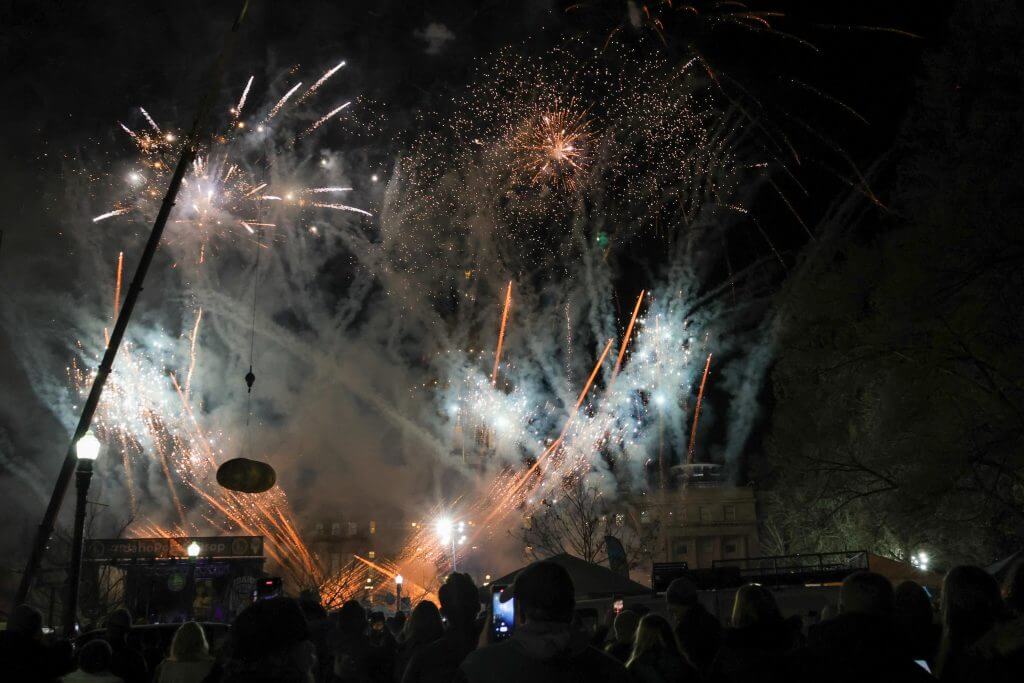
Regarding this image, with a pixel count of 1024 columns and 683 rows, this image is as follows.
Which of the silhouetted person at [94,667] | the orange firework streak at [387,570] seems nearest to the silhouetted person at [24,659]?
the silhouetted person at [94,667]

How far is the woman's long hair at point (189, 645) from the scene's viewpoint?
505 cm

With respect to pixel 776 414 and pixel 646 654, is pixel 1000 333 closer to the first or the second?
pixel 776 414

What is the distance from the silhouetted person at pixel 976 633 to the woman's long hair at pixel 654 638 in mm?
1637

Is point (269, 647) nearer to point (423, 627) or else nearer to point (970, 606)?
point (423, 627)

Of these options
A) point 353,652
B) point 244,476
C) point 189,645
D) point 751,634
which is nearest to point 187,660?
point 189,645

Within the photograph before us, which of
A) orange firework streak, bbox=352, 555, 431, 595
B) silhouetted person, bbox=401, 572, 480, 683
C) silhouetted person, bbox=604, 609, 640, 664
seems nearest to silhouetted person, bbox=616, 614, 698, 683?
silhouetted person, bbox=401, 572, 480, 683

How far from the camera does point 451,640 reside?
4891 millimetres

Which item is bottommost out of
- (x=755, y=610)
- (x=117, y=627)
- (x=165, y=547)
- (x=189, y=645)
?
(x=189, y=645)

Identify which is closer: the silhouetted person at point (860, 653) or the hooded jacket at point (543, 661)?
the hooded jacket at point (543, 661)

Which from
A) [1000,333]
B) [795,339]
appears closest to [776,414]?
[795,339]

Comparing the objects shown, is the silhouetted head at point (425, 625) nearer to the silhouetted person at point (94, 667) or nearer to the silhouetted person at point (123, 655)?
the silhouetted person at point (94, 667)

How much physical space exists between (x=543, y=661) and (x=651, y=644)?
2.32 meters

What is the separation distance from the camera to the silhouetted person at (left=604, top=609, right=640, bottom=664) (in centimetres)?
640

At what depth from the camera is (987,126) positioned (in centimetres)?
1716
